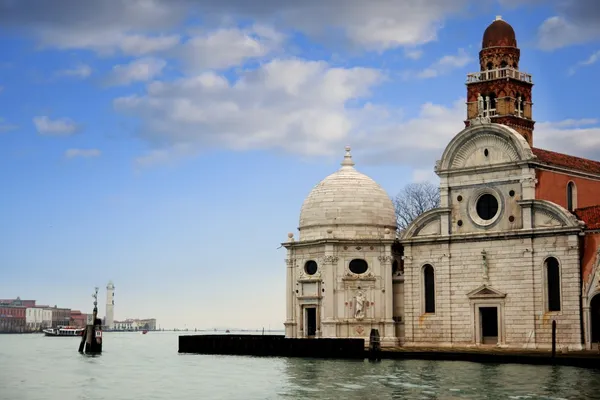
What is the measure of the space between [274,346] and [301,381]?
19215 mm

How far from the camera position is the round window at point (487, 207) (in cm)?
6256

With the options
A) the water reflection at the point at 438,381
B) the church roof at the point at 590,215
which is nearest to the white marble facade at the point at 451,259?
the church roof at the point at 590,215

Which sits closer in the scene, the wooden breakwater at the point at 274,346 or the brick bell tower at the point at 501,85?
the wooden breakwater at the point at 274,346

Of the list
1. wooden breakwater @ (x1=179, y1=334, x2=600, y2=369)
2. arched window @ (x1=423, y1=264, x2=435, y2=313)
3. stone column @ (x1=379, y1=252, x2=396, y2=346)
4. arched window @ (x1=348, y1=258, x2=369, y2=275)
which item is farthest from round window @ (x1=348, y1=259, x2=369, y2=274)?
wooden breakwater @ (x1=179, y1=334, x2=600, y2=369)

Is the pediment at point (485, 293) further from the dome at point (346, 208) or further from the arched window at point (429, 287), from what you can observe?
the dome at point (346, 208)

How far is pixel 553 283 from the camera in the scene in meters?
59.3

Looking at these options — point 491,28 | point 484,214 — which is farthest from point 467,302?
point 491,28

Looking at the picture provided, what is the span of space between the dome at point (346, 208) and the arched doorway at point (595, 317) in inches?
649

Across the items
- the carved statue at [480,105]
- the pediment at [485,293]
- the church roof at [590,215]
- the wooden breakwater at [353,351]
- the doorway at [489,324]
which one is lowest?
the wooden breakwater at [353,351]

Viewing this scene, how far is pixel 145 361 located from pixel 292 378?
76.3 feet

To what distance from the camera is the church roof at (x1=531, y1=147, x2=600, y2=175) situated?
6238 cm

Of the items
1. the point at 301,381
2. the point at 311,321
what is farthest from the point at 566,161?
the point at 301,381

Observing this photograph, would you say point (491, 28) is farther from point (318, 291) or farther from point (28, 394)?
point (28, 394)

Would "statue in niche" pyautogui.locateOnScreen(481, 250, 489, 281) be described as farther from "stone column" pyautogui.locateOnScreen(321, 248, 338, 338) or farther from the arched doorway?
"stone column" pyautogui.locateOnScreen(321, 248, 338, 338)
